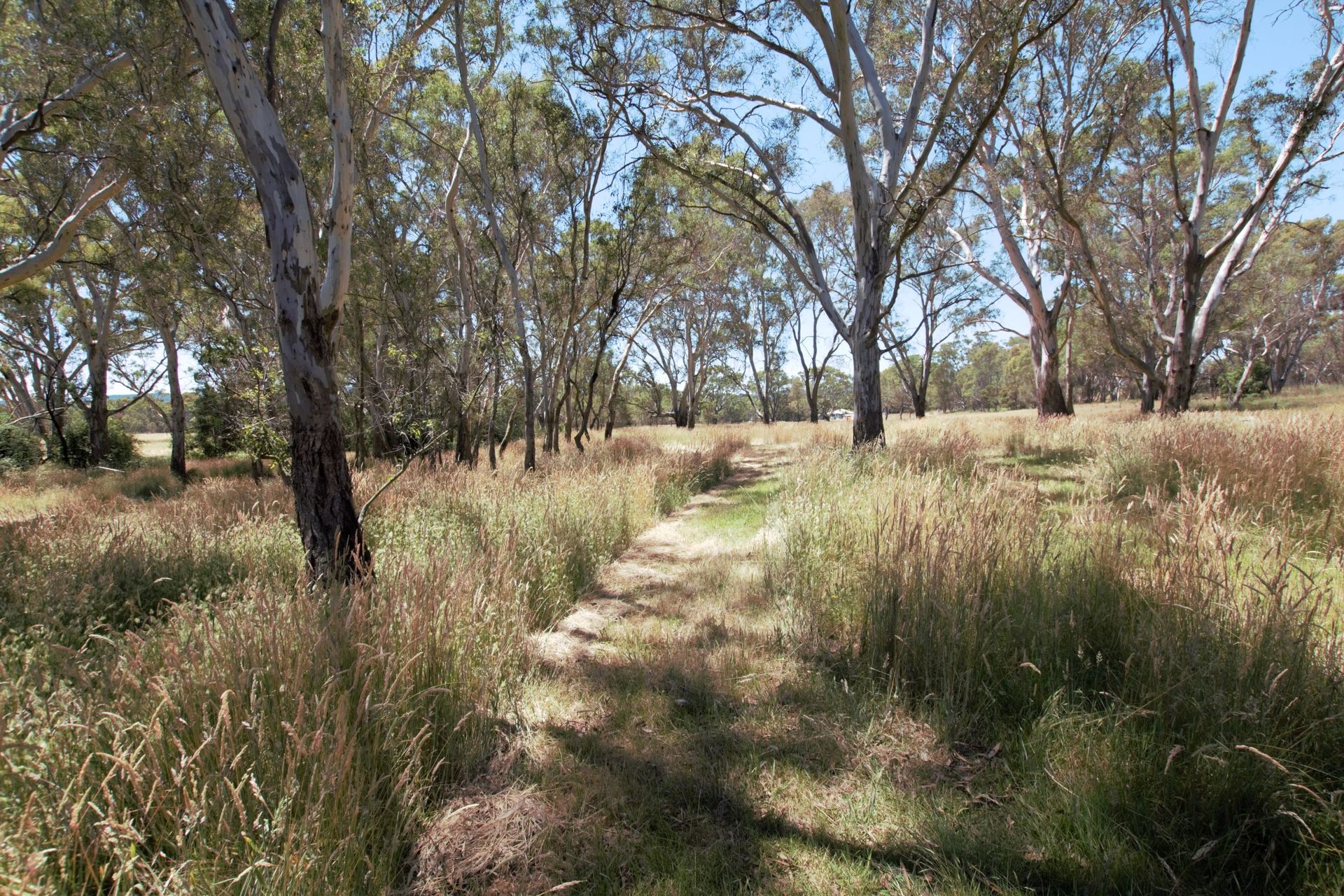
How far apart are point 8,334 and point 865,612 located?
96.3 ft

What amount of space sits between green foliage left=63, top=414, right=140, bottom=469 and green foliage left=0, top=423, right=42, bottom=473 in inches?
33.3

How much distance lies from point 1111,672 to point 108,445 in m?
27.6

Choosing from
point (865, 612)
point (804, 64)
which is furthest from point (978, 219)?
point (865, 612)

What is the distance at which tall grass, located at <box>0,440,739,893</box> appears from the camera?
148 cm

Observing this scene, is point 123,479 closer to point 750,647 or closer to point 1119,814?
point 750,647

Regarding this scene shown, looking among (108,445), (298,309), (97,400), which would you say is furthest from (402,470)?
(108,445)

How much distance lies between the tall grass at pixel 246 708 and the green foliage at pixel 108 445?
19380 mm

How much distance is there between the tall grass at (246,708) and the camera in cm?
148

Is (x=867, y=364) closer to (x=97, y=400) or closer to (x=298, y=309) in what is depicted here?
(x=298, y=309)

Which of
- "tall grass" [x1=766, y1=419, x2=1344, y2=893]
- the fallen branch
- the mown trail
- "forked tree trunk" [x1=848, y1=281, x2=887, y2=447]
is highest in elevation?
"forked tree trunk" [x1=848, y1=281, x2=887, y2=447]

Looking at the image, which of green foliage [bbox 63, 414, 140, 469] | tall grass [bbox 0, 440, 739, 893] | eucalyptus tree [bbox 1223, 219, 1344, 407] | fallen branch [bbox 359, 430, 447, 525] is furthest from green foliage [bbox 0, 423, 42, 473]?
eucalyptus tree [bbox 1223, 219, 1344, 407]

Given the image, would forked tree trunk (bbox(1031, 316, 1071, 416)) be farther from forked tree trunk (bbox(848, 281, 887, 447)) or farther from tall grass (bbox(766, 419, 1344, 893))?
tall grass (bbox(766, 419, 1344, 893))

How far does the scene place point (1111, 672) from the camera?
7.77 ft

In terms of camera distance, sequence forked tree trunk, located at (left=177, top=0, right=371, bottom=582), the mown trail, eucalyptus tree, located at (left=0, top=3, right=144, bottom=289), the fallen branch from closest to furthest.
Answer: the mown trail → forked tree trunk, located at (left=177, top=0, right=371, bottom=582) → the fallen branch → eucalyptus tree, located at (left=0, top=3, right=144, bottom=289)
